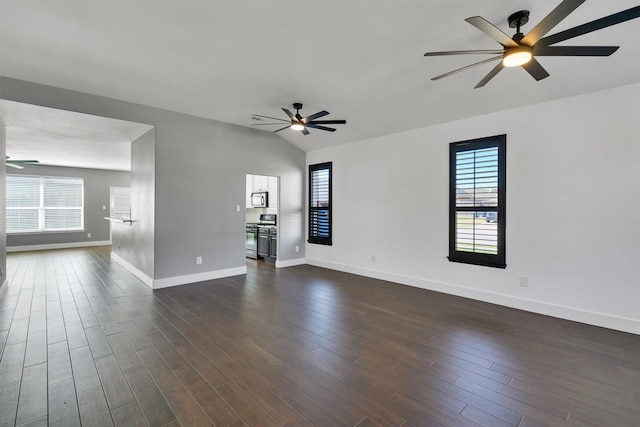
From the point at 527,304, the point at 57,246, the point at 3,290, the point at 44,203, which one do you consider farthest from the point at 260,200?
the point at 44,203

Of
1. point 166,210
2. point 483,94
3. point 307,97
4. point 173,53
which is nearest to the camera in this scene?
point 173,53

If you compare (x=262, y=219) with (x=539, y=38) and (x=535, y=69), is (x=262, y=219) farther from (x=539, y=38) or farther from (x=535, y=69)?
(x=539, y=38)

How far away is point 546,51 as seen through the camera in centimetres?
223

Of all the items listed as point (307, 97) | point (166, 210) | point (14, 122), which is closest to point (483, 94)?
point (307, 97)

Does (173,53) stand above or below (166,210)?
above

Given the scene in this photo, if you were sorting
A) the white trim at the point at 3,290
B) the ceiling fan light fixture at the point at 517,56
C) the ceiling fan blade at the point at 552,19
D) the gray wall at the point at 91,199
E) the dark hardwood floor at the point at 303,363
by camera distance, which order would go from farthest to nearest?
the gray wall at the point at 91,199
the white trim at the point at 3,290
the ceiling fan light fixture at the point at 517,56
the dark hardwood floor at the point at 303,363
the ceiling fan blade at the point at 552,19

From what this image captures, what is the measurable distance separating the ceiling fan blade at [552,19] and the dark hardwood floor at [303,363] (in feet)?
8.23

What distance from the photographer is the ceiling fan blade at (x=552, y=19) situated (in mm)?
1640

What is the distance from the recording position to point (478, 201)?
4.15 meters

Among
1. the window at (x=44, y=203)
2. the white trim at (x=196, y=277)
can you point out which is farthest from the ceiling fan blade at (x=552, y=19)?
the window at (x=44, y=203)

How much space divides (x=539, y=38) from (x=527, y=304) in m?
3.17

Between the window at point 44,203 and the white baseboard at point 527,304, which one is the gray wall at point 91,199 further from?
the white baseboard at point 527,304

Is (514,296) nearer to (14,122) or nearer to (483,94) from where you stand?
(483,94)

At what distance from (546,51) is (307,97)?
269cm
